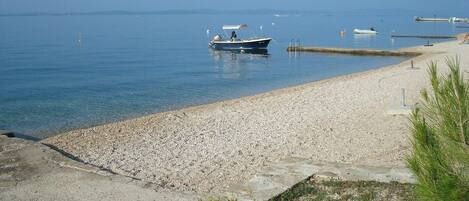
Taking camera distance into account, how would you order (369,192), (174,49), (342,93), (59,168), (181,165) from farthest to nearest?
(174,49) < (342,93) < (181,165) < (59,168) < (369,192)

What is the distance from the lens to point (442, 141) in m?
3.80

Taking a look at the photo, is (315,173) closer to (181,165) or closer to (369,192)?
(369,192)

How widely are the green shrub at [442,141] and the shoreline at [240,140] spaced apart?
5.19 metres

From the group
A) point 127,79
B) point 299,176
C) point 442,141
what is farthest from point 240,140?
point 127,79

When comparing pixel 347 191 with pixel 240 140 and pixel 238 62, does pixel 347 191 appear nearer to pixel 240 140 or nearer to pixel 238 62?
pixel 240 140

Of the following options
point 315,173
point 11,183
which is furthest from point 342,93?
point 11,183

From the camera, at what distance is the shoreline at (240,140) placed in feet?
34.6

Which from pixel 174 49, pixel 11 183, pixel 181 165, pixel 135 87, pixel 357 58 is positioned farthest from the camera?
pixel 174 49

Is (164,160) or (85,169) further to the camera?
(164,160)

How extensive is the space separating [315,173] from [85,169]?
4.04 metres

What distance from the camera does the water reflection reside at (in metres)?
37.8

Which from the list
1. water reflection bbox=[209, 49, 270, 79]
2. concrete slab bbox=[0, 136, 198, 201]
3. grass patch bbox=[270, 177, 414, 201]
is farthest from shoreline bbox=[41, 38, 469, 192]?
water reflection bbox=[209, 49, 270, 79]

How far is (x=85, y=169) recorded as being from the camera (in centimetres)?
929

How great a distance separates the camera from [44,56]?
169ft
